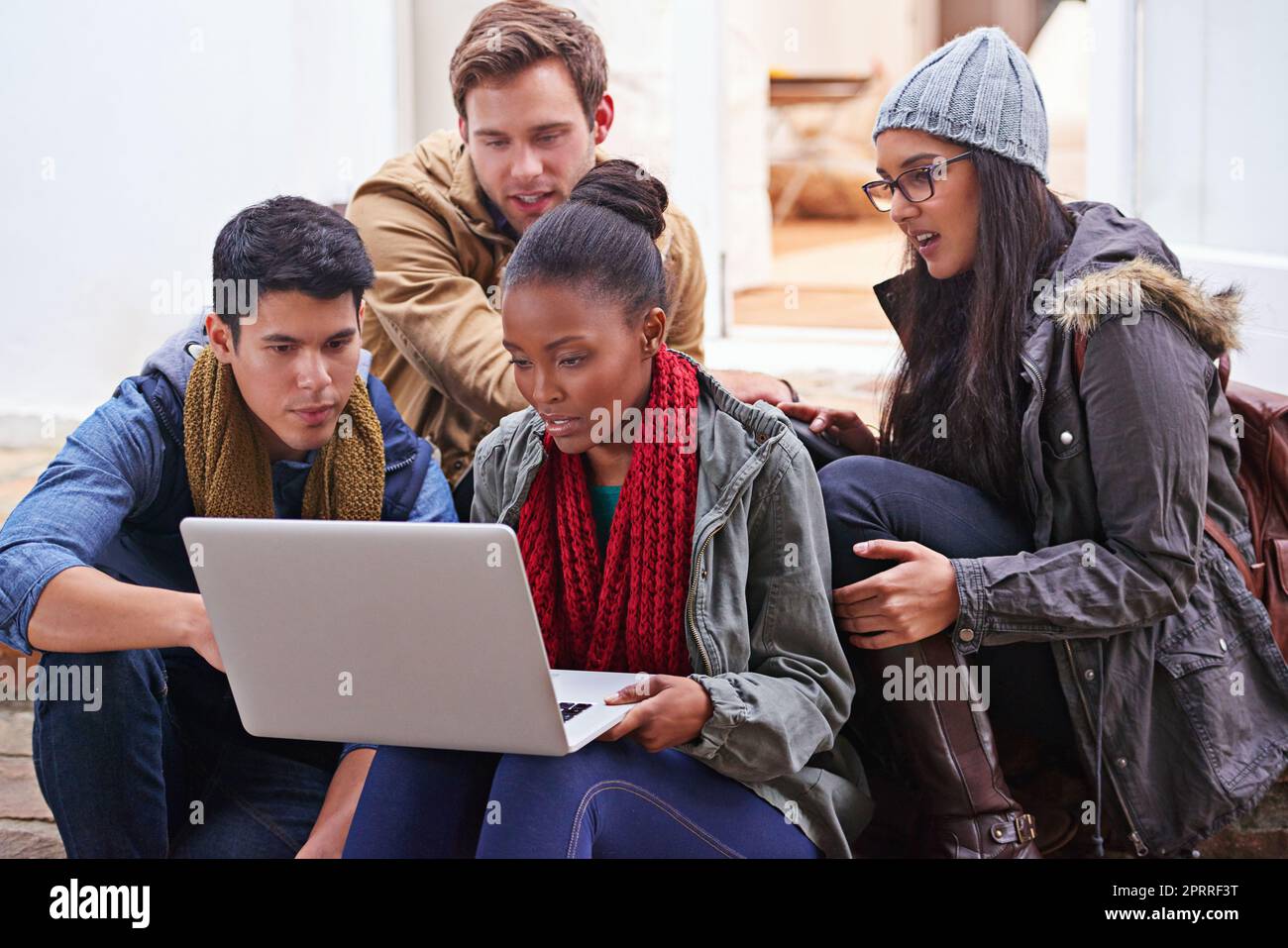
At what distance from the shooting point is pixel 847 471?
74.7 inches

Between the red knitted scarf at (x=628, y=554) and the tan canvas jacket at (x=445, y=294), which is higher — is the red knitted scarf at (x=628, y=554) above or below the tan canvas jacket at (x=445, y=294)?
below

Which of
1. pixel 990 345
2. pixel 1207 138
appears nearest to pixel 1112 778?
pixel 990 345

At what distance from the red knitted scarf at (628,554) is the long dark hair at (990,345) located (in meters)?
0.39

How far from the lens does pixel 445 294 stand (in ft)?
7.90

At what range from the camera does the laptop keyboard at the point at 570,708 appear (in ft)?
5.00

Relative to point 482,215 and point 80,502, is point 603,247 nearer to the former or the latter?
point 80,502

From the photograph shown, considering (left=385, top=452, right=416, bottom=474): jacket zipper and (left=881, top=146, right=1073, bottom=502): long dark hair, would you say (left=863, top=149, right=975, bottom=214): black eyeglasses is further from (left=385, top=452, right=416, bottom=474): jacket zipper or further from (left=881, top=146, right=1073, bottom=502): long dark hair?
(left=385, top=452, right=416, bottom=474): jacket zipper

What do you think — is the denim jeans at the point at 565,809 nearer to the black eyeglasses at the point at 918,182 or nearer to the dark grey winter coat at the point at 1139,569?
the dark grey winter coat at the point at 1139,569

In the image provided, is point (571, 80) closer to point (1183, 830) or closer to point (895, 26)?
point (1183, 830)

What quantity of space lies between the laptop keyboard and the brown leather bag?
0.87 metres

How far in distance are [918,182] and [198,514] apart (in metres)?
1.07

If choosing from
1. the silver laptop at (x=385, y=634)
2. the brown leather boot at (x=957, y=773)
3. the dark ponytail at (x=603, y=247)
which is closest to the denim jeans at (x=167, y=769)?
the silver laptop at (x=385, y=634)
